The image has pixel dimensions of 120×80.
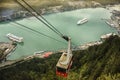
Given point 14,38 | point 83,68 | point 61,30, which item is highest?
→ point 83,68

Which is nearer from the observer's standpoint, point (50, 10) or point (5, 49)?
point (5, 49)

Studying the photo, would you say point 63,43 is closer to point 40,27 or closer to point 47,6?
point 40,27

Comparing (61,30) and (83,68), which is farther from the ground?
(83,68)

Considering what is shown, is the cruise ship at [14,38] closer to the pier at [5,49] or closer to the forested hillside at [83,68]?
the pier at [5,49]

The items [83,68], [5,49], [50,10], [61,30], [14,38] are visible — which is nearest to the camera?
[83,68]

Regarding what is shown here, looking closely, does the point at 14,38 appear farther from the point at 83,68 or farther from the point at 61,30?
the point at 83,68

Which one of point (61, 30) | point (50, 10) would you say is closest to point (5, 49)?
point (61, 30)

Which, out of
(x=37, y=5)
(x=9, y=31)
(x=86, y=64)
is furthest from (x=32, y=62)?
(x=37, y=5)

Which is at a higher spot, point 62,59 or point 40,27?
point 62,59
